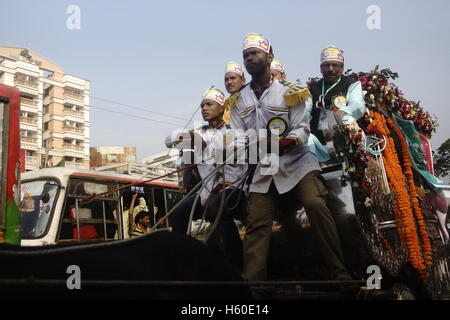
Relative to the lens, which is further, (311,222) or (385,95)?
(385,95)

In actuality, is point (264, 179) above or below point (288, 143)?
below

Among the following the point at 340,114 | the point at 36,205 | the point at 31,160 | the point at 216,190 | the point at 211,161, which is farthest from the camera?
the point at 31,160

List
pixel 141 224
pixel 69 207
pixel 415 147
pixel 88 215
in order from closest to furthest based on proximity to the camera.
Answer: pixel 415 147 < pixel 69 207 < pixel 88 215 < pixel 141 224

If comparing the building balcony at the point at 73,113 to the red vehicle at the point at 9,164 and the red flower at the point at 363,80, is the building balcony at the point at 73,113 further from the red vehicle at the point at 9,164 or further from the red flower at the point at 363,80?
the red vehicle at the point at 9,164

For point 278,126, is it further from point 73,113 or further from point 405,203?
point 73,113

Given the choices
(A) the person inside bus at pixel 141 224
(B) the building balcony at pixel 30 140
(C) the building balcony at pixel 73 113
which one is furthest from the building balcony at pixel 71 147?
(A) the person inside bus at pixel 141 224

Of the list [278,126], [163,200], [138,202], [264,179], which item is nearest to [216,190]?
[264,179]

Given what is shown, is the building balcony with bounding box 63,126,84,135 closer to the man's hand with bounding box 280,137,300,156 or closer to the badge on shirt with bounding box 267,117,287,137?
the badge on shirt with bounding box 267,117,287,137

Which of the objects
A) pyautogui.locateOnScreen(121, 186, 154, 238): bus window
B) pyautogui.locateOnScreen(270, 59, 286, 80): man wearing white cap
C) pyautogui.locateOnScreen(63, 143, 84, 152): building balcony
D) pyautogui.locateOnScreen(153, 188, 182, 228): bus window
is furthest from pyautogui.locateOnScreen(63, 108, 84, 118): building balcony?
pyautogui.locateOnScreen(270, 59, 286, 80): man wearing white cap

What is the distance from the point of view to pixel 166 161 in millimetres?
15227

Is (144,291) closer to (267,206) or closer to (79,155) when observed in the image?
(267,206)

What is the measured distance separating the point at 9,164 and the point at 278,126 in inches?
83.2

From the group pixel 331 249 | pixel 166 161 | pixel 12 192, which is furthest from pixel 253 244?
pixel 166 161

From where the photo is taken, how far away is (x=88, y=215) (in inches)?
359
